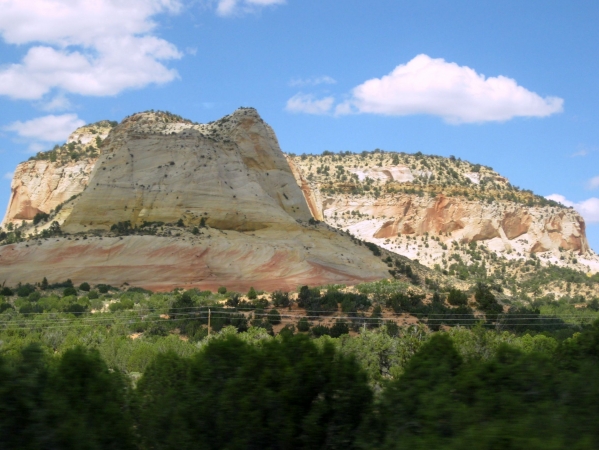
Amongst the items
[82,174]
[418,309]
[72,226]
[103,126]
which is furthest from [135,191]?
[103,126]


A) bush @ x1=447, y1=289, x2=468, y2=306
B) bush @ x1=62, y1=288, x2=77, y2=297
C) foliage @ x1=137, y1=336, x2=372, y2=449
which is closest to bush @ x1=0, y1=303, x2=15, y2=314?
bush @ x1=62, y1=288, x2=77, y2=297

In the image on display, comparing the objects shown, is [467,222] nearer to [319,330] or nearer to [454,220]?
[454,220]

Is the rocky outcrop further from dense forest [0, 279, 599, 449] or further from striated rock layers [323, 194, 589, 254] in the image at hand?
dense forest [0, 279, 599, 449]

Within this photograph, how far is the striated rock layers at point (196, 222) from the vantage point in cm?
4427

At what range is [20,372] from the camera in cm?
603

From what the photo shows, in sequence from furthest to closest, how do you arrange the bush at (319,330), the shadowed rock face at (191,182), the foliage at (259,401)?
the shadowed rock face at (191,182) → the bush at (319,330) → the foliage at (259,401)

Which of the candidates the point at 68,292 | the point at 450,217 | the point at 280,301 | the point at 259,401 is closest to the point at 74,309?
the point at 68,292

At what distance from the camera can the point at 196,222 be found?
51062mm

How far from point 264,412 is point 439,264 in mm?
80943

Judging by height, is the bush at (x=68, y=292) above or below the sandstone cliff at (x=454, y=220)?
below

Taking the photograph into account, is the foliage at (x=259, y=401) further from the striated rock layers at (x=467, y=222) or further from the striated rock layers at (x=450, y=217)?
the striated rock layers at (x=467, y=222)

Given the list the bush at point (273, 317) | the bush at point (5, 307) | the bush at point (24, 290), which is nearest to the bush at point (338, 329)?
the bush at point (273, 317)

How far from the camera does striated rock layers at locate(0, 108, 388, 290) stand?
44266 mm

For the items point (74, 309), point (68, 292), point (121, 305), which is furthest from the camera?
point (68, 292)
